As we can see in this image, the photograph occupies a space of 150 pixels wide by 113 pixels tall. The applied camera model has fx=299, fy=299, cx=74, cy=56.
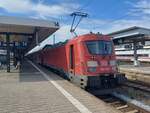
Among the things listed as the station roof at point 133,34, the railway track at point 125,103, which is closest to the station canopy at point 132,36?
the station roof at point 133,34

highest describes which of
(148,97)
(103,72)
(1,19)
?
(1,19)

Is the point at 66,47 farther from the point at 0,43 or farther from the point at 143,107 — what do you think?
the point at 0,43

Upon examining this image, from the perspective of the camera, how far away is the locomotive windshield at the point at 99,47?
13148mm

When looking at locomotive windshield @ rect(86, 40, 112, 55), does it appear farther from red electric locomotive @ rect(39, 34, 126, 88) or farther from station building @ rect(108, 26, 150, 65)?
station building @ rect(108, 26, 150, 65)

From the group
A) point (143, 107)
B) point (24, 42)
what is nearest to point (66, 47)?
point (143, 107)

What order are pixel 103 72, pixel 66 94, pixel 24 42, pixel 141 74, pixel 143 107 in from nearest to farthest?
pixel 143 107 < pixel 66 94 < pixel 103 72 < pixel 141 74 < pixel 24 42

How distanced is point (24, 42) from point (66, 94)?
1087 inches

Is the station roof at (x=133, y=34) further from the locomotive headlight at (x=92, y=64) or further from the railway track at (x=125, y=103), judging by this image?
the locomotive headlight at (x=92, y=64)

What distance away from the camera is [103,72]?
12781 millimetres

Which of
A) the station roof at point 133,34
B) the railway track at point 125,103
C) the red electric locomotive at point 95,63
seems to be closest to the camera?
the railway track at point 125,103

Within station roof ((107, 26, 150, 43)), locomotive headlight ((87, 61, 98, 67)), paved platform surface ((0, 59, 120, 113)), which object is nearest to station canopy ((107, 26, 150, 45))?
station roof ((107, 26, 150, 43))

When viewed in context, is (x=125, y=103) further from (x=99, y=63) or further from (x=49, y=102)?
(x=49, y=102)

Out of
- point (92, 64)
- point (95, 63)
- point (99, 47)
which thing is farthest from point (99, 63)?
point (99, 47)

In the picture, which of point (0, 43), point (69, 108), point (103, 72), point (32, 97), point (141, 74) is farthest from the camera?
point (0, 43)
